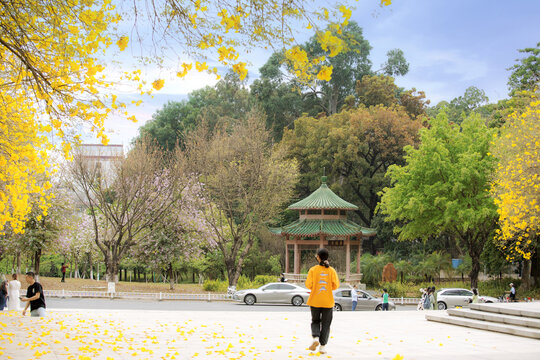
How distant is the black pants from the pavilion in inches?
1063

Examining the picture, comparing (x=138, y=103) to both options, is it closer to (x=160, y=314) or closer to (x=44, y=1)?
(x=44, y=1)

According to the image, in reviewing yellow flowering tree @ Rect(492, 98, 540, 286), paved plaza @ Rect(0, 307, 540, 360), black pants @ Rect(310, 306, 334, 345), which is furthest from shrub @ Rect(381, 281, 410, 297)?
black pants @ Rect(310, 306, 334, 345)

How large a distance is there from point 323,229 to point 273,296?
1004 centimetres

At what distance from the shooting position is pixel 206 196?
116 ft

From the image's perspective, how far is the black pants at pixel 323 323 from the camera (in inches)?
317

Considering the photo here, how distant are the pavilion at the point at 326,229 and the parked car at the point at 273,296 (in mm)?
8386

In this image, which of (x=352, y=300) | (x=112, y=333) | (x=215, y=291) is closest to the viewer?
(x=112, y=333)

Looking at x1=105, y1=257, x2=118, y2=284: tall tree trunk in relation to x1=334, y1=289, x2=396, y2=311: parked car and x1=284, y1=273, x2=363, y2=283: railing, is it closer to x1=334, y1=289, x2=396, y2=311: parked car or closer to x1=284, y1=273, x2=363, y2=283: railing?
x1=284, y1=273, x2=363, y2=283: railing

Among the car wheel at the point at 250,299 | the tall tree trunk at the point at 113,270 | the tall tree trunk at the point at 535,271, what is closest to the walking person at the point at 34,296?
the car wheel at the point at 250,299

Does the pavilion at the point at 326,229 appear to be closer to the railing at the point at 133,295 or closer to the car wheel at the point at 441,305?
the railing at the point at 133,295

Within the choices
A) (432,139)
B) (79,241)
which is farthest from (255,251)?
(432,139)

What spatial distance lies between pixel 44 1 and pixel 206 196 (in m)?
28.0

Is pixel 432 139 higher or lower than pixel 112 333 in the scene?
higher

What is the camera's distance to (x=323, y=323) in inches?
320
